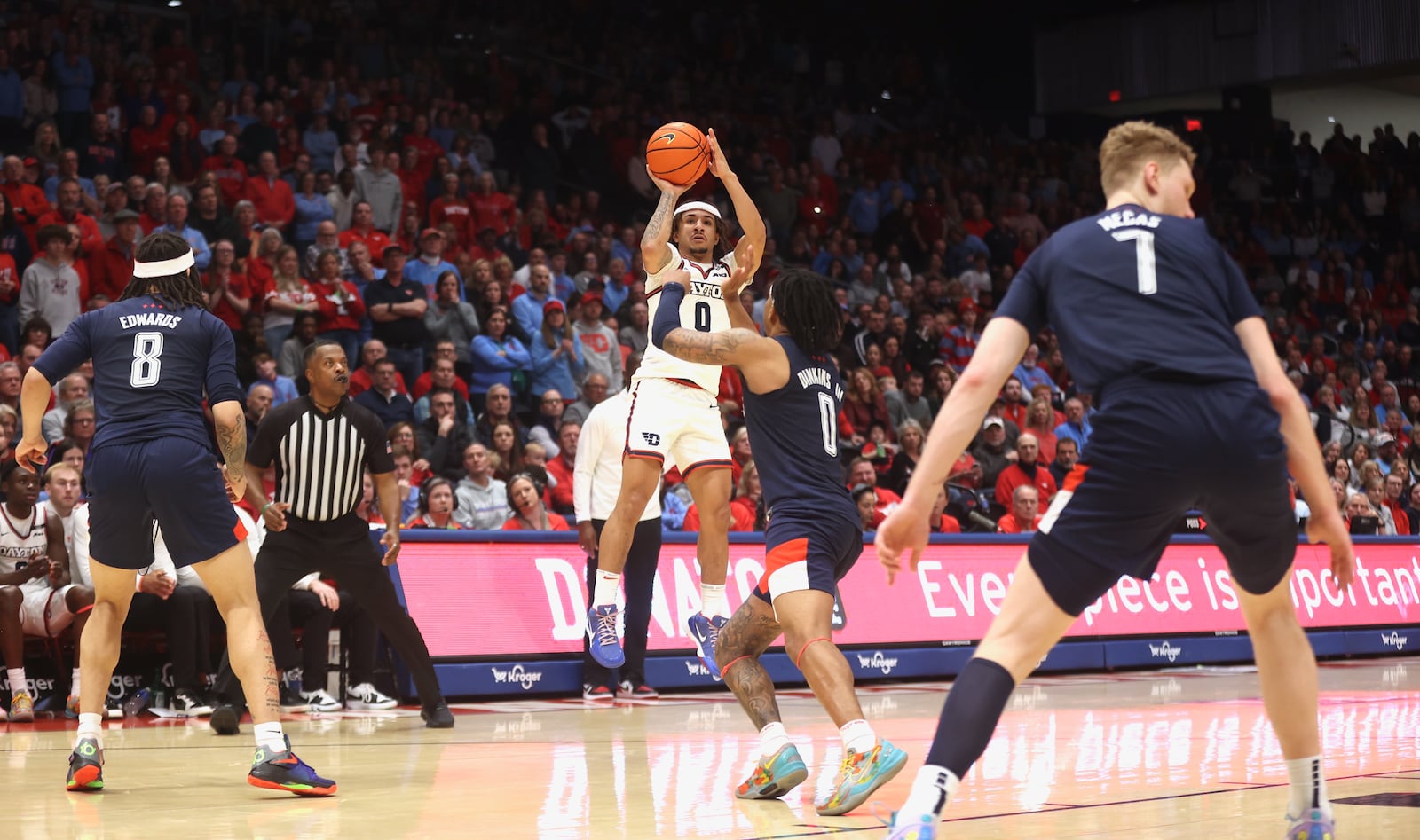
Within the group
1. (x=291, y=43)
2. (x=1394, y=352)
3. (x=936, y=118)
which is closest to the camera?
(x=291, y=43)

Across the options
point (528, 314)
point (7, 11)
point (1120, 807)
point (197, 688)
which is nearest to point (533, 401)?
point (528, 314)

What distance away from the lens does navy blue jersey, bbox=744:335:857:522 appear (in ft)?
19.9

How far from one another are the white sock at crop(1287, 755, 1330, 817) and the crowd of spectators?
652cm

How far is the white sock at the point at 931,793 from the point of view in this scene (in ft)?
12.5

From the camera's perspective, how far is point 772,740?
5.93 m

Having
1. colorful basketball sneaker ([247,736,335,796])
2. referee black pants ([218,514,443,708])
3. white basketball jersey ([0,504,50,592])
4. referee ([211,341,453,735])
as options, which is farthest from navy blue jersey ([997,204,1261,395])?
white basketball jersey ([0,504,50,592])

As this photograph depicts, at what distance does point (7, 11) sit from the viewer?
16266 millimetres

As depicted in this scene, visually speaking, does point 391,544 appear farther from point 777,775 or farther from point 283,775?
point 777,775

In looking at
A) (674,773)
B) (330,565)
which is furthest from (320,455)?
(674,773)

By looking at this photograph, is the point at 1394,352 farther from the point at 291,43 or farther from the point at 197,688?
the point at 197,688

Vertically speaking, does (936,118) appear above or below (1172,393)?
above

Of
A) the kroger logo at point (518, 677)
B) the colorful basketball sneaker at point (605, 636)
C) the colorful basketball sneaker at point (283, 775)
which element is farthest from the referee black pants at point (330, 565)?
the colorful basketball sneaker at point (283, 775)

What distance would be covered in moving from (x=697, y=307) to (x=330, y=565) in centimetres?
257

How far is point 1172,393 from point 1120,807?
217cm
